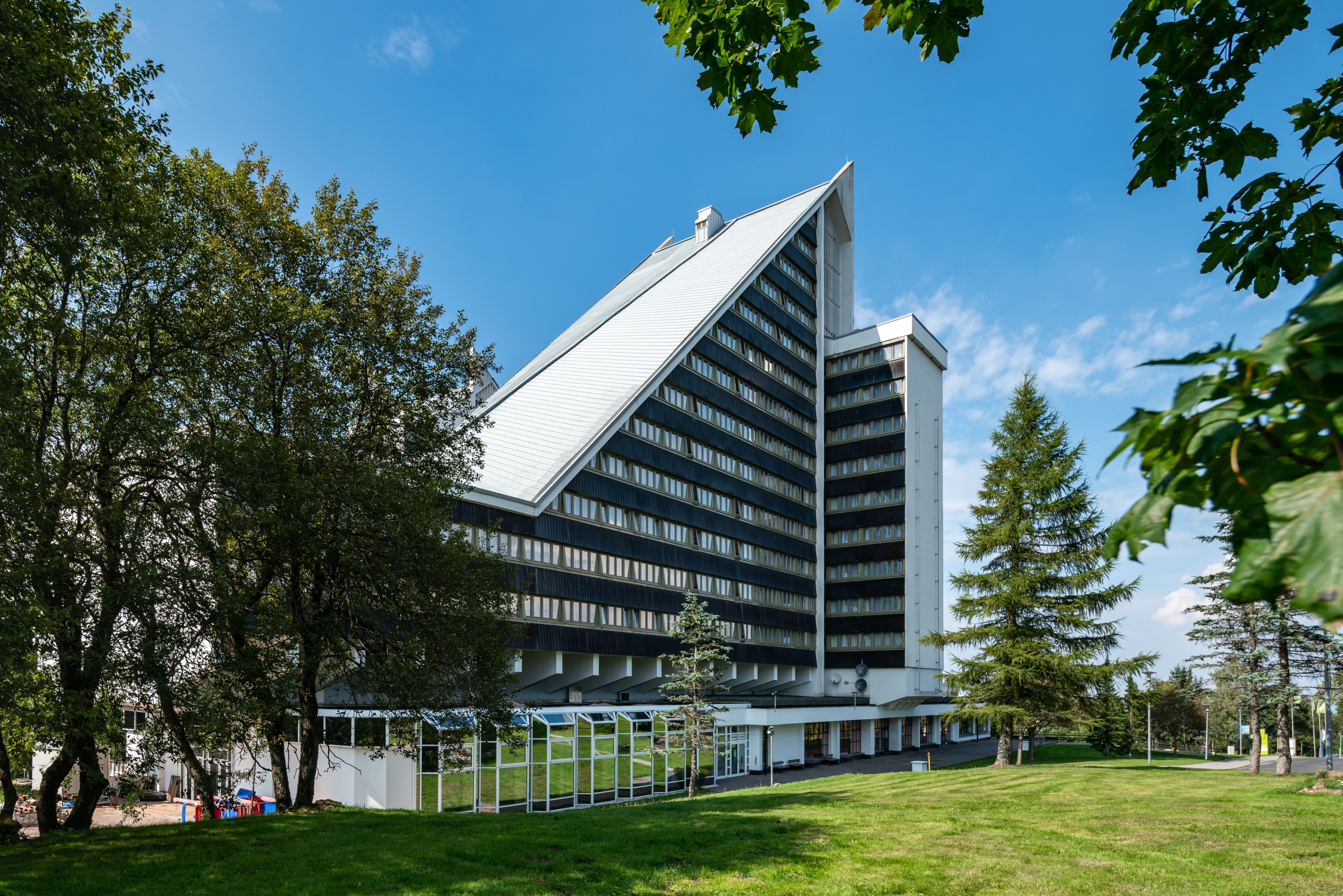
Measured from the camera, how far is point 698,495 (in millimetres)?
54219

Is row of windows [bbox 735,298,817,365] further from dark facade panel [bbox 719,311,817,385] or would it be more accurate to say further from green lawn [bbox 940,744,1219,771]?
green lawn [bbox 940,744,1219,771]

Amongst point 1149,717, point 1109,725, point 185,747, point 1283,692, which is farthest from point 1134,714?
point 185,747

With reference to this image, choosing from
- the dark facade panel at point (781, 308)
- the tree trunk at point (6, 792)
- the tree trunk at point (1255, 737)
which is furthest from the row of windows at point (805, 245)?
the tree trunk at point (6, 792)

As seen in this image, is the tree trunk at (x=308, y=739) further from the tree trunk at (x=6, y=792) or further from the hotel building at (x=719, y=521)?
the hotel building at (x=719, y=521)

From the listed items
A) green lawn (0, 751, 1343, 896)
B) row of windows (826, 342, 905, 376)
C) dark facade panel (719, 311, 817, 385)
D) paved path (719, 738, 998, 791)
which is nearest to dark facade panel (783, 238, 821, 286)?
dark facade panel (719, 311, 817, 385)

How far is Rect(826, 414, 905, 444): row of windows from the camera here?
69.2 m

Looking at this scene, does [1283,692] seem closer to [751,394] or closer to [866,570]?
[866,570]

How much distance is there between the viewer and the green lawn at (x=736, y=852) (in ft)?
37.4

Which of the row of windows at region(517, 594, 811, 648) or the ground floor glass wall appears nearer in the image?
the ground floor glass wall

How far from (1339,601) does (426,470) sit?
2032 centimetres

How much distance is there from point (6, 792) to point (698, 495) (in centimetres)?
4060

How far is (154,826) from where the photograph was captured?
55.8 ft

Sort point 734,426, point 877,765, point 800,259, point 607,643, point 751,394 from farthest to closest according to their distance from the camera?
point 800,259 → point 751,394 → point 734,426 → point 877,765 → point 607,643

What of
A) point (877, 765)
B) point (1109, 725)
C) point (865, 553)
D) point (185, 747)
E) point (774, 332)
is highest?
point (774, 332)
